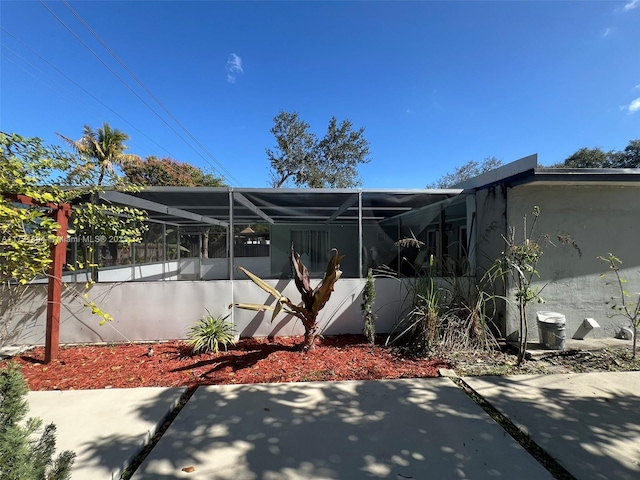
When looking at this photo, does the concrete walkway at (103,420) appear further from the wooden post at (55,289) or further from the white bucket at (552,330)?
the white bucket at (552,330)

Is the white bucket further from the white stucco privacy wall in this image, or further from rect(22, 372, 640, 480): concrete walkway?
the white stucco privacy wall

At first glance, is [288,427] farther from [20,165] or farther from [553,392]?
[20,165]

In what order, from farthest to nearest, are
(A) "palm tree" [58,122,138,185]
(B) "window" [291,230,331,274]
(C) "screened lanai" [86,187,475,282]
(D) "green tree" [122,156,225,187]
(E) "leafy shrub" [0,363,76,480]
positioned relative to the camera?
(D) "green tree" [122,156,225,187] < (A) "palm tree" [58,122,138,185] < (B) "window" [291,230,331,274] < (C) "screened lanai" [86,187,475,282] < (E) "leafy shrub" [0,363,76,480]

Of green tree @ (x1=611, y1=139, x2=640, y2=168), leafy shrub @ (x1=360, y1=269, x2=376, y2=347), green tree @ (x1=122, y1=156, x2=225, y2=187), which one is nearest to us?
leafy shrub @ (x1=360, y1=269, x2=376, y2=347)

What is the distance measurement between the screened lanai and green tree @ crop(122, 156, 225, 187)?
1103 cm

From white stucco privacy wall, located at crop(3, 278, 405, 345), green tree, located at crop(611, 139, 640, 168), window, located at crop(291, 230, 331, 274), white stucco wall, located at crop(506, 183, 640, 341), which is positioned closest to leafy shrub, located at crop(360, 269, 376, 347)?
white stucco privacy wall, located at crop(3, 278, 405, 345)

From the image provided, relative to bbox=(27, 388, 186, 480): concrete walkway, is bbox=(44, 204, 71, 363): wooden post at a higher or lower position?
higher

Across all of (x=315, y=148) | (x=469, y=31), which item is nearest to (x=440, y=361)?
(x=469, y=31)

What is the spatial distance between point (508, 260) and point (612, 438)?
207 cm

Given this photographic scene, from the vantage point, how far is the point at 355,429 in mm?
2518

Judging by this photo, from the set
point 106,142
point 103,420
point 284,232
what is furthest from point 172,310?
point 106,142

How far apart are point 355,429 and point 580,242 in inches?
192

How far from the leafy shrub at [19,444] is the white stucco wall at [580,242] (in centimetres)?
556

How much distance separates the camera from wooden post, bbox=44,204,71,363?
4059mm
